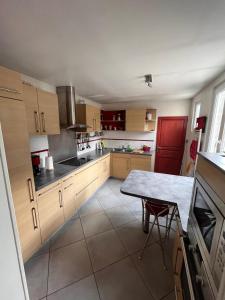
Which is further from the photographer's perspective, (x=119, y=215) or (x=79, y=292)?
(x=119, y=215)

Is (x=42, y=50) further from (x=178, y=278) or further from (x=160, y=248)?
(x=160, y=248)

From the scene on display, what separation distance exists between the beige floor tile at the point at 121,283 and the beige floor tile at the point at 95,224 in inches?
23.9

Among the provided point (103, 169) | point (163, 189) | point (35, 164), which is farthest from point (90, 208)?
point (163, 189)

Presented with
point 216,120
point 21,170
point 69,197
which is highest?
point 216,120

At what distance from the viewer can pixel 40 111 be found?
6.43 feet

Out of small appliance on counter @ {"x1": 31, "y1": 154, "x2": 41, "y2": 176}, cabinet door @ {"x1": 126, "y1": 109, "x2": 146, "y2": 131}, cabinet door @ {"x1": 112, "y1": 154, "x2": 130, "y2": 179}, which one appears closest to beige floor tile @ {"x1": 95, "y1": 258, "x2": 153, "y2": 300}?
small appliance on counter @ {"x1": 31, "y1": 154, "x2": 41, "y2": 176}

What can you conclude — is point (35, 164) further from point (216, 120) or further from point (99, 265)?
point (216, 120)

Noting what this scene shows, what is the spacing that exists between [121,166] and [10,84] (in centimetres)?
317

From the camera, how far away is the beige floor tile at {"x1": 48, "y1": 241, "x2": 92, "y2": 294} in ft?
4.79

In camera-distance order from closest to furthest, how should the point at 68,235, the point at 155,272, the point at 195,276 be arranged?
1. the point at 195,276
2. the point at 155,272
3. the point at 68,235

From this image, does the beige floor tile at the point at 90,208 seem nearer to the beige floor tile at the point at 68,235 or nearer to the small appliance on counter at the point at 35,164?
the beige floor tile at the point at 68,235

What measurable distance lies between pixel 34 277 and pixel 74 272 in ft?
1.42

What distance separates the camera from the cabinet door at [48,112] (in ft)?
6.47

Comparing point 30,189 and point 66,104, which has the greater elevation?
point 66,104
